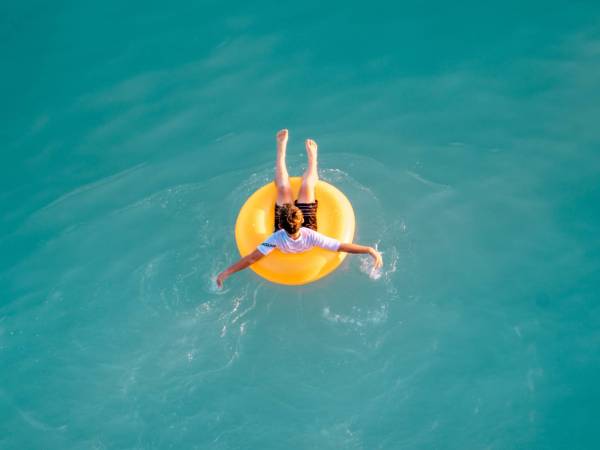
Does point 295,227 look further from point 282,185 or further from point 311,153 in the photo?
point 311,153

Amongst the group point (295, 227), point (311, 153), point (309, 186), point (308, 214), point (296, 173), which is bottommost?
point (295, 227)

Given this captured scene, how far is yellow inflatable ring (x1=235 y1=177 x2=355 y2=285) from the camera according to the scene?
5387 millimetres

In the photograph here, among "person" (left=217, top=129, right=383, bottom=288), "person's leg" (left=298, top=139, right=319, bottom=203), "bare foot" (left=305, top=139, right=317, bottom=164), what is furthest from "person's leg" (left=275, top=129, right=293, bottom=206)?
"bare foot" (left=305, top=139, right=317, bottom=164)

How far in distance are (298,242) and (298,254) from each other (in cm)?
17

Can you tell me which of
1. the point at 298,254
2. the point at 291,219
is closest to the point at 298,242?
the point at 298,254

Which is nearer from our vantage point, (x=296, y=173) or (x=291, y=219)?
(x=291, y=219)

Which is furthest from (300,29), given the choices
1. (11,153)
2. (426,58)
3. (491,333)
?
(491,333)

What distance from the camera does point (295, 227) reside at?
509cm

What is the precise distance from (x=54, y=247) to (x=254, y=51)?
3.25m

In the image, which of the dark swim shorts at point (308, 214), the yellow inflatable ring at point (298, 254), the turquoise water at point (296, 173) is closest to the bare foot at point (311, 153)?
the yellow inflatable ring at point (298, 254)

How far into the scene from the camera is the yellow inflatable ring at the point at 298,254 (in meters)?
5.39

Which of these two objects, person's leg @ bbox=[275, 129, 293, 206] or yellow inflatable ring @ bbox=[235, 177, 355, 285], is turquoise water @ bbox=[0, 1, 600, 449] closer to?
yellow inflatable ring @ bbox=[235, 177, 355, 285]

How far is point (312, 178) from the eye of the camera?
567 centimetres

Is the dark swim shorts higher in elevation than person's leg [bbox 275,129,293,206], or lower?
lower
